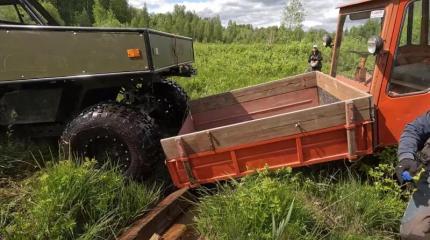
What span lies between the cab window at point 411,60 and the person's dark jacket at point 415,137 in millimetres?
509

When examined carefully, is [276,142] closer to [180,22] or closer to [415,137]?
[415,137]

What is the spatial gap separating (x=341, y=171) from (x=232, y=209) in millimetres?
1358

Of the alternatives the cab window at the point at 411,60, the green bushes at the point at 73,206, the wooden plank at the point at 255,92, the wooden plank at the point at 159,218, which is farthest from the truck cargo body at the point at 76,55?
the cab window at the point at 411,60

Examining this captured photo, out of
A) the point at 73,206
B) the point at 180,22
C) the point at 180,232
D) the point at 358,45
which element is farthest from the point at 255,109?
the point at 180,22

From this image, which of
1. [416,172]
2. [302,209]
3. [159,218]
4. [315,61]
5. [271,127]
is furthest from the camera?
[315,61]

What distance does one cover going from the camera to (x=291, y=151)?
12.9 feet

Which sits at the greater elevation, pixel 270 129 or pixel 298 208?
pixel 270 129

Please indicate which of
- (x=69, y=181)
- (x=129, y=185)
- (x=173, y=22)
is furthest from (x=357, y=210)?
(x=173, y=22)

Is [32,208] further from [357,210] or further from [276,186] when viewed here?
[357,210]

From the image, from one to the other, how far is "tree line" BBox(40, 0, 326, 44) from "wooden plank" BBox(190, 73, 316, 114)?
21.7 m

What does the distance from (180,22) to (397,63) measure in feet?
233

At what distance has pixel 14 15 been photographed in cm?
584

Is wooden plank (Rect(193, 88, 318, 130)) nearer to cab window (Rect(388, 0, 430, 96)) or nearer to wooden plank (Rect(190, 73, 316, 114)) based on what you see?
wooden plank (Rect(190, 73, 316, 114))

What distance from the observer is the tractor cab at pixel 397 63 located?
3811 mm
